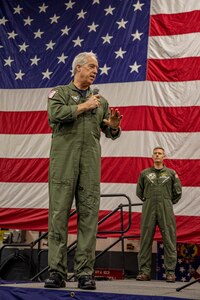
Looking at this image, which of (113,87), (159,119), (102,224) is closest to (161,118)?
(159,119)

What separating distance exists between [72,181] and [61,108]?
507mm

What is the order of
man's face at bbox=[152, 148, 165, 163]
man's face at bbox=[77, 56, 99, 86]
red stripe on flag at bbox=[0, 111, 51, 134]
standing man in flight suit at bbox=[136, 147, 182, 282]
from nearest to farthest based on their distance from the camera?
1. man's face at bbox=[77, 56, 99, 86]
2. standing man in flight suit at bbox=[136, 147, 182, 282]
3. man's face at bbox=[152, 148, 165, 163]
4. red stripe on flag at bbox=[0, 111, 51, 134]

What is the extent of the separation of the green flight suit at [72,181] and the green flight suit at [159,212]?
116 inches

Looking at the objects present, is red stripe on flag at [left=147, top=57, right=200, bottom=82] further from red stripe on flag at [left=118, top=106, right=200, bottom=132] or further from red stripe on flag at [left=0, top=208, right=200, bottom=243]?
red stripe on flag at [left=0, top=208, right=200, bottom=243]

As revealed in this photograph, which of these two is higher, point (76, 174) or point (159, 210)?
point (159, 210)

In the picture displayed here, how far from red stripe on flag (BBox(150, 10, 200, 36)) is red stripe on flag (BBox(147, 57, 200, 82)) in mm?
411

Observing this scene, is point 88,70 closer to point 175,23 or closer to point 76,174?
point 76,174

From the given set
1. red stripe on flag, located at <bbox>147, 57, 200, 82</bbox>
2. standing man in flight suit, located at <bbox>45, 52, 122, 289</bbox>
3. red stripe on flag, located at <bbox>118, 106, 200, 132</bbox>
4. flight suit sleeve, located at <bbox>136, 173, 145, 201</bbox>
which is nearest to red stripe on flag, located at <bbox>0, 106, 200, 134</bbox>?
red stripe on flag, located at <bbox>118, 106, 200, 132</bbox>

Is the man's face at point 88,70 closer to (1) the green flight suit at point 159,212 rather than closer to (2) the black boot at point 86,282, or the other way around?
(2) the black boot at point 86,282

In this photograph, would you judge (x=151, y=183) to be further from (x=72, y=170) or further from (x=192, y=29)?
(x=72, y=170)

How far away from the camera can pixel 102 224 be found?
7.78 meters

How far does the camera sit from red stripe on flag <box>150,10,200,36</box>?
25.4ft

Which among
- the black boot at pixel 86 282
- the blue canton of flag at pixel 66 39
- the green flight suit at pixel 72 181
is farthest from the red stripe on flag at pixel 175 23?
the black boot at pixel 86 282

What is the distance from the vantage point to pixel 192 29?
25.3 ft
